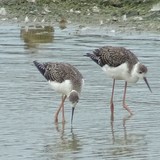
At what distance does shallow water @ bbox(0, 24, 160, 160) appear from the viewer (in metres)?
11.7

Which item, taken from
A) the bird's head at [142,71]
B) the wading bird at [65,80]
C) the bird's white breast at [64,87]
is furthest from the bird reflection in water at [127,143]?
the bird's head at [142,71]

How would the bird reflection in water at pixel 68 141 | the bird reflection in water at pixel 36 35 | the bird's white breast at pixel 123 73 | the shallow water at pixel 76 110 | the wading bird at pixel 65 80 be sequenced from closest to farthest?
the shallow water at pixel 76 110
the bird reflection in water at pixel 68 141
the wading bird at pixel 65 80
the bird's white breast at pixel 123 73
the bird reflection in water at pixel 36 35

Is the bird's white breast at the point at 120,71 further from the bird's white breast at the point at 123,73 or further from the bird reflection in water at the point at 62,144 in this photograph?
the bird reflection in water at the point at 62,144

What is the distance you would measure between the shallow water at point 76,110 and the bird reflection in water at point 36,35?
14 cm

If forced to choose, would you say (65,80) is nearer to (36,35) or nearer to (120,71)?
(120,71)

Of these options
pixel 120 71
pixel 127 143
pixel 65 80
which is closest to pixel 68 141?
pixel 127 143

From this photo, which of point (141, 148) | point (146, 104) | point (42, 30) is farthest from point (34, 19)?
point (141, 148)

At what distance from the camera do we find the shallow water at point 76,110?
11672 mm

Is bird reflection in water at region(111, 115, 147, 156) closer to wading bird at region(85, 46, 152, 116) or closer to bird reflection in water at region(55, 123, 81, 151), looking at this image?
bird reflection in water at region(55, 123, 81, 151)

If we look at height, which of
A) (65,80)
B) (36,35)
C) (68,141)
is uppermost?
(65,80)

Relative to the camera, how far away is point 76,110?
14.1 metres

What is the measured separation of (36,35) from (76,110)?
28.1ft

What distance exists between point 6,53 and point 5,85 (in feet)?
11.8

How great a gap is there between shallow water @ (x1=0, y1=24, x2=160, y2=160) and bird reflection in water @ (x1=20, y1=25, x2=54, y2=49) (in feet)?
0.47
